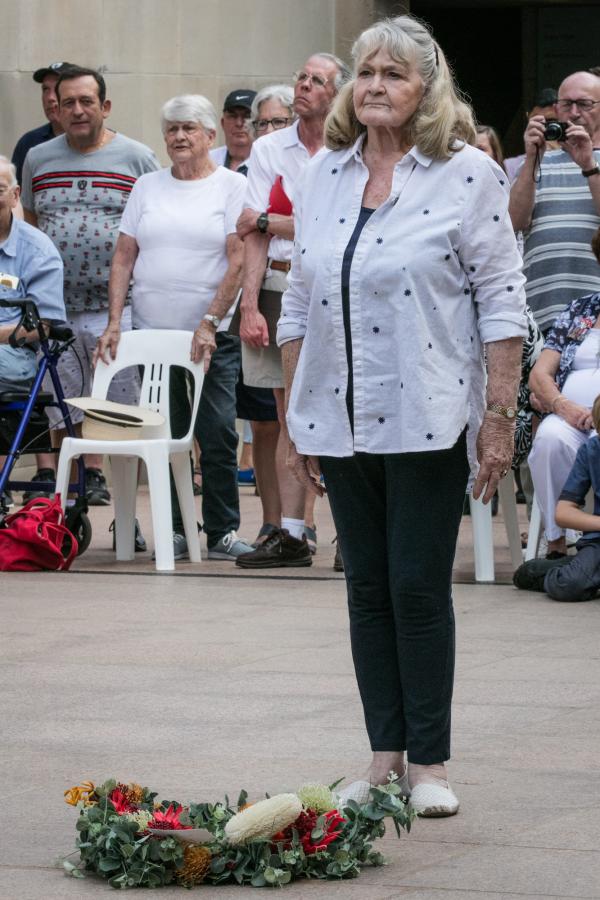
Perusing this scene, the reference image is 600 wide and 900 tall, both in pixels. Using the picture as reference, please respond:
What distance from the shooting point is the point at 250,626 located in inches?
270

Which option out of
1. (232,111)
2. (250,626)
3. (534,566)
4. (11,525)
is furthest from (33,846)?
(232,111)

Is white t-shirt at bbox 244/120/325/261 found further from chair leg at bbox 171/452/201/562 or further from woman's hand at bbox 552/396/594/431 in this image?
woman's hand at bbox 552/396/594/431

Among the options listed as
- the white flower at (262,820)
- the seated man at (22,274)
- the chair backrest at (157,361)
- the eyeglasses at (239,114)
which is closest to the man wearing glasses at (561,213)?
the chair backrest at (157,361)

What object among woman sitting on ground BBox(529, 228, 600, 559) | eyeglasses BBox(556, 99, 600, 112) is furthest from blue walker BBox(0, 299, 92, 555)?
eyeglasses BBox(556, 99, 600, 112)

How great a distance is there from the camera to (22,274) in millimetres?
9305

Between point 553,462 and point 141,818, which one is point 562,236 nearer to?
point 553,462

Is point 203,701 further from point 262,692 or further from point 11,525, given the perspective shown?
point 11,525

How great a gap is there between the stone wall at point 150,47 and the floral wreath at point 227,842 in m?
8.97

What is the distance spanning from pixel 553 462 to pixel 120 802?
4.25m

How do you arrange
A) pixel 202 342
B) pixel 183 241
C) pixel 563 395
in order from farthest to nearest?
pixel 183 241, pixel 202 342, pixel 563 395

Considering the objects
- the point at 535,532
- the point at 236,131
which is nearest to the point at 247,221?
the point at 535,532

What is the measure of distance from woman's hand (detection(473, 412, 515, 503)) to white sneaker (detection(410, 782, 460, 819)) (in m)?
0.67

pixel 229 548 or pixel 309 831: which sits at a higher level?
pixel 309 831

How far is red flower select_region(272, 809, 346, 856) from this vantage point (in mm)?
3799
